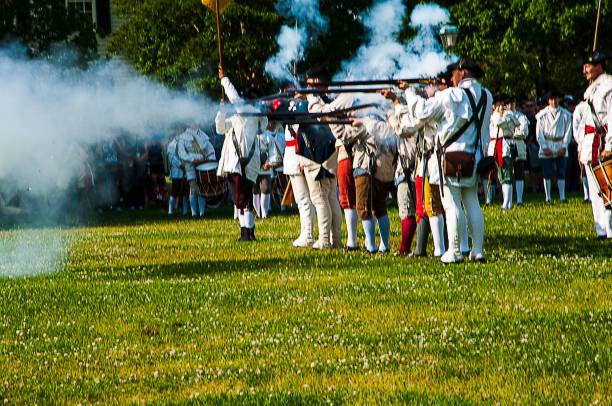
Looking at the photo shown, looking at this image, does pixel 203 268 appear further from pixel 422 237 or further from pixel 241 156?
pixel 241 156

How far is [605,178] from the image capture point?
10.5 meters

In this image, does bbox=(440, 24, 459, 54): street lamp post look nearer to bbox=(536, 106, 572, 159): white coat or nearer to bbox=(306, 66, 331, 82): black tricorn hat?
bbox=(306, 66, 331, 82): black tricorn hat

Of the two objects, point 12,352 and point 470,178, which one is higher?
point 470,178

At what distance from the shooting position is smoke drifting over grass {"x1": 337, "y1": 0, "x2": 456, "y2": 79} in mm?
11523

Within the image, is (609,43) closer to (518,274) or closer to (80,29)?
(80,29)

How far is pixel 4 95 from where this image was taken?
9352 mm

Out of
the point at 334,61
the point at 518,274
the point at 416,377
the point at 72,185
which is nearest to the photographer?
the point at 416,377

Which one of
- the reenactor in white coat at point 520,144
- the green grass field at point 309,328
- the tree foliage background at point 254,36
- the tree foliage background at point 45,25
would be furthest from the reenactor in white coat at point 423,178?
the tree foliage background at point 254,36

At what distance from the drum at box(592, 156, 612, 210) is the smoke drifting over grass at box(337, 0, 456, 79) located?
92.8 inches

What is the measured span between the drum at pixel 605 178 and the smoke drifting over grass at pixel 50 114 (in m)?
5.67

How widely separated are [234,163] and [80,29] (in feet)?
79.3

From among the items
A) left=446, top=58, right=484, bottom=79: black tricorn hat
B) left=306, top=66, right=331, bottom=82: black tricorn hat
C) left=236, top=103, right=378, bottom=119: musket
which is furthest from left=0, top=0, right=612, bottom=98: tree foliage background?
left=446, top=58, right=484, bottom=79: black tricorn hat

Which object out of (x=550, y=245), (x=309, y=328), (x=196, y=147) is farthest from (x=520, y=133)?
(x=309, y=328)

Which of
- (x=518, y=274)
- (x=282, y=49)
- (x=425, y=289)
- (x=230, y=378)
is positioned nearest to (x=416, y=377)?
(x=230, y=378)
